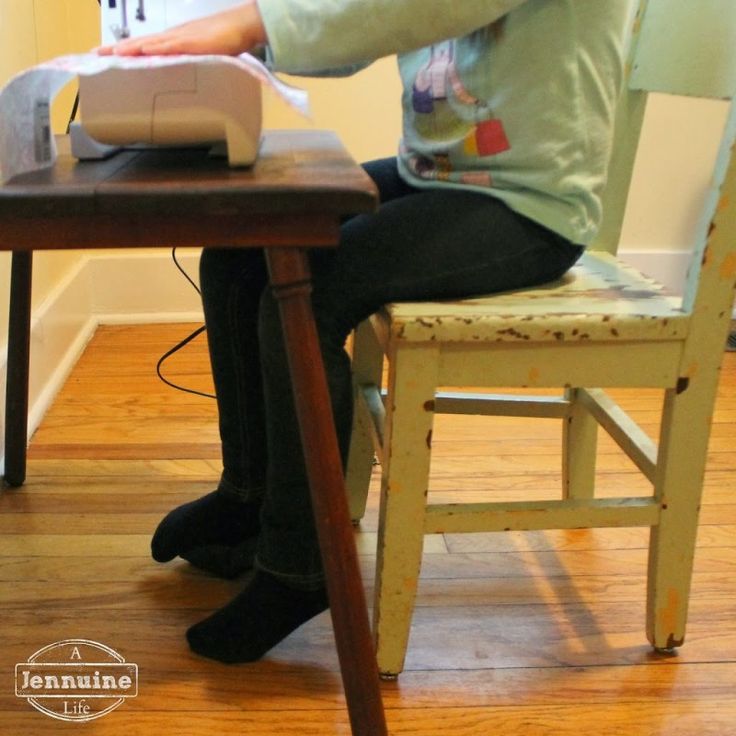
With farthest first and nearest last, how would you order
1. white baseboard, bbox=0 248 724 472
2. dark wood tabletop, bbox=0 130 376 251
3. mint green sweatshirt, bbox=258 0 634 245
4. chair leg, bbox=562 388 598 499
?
white baseboard, bbox=0 248 724 472 < chair leg, bbox=562 388 598 499 < mint green sweatshirt, bbox=258 0 634 245 < dark wood tabletop, bbox=0 130 376 251

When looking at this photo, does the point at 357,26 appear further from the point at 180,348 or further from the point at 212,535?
the point at 180,348

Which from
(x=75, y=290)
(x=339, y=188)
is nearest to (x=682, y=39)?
(x=339, y=188)

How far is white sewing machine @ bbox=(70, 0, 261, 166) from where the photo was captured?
0.71 metres

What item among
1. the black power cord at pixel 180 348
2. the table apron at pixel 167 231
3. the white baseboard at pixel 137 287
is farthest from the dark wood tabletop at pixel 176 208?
the white baseboard at pixel 137 287

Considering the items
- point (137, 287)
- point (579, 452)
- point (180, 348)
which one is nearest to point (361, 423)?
point (579, 452)

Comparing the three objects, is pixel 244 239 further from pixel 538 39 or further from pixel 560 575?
pixel 560 575

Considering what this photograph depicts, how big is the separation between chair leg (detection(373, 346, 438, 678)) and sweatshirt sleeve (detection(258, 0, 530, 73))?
26 cm

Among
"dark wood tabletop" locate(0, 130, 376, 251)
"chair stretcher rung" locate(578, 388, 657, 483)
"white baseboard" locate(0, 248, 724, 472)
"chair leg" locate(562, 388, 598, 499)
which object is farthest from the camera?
"white baseboard" locate(0, 248, 724, 472)

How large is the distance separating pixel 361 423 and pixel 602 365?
1.33ft

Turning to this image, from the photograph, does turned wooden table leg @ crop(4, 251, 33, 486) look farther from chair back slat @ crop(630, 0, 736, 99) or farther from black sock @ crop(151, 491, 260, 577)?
chair back slat @ crop(630, 0, 736, 99)

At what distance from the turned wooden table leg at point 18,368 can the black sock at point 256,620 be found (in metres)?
0.49

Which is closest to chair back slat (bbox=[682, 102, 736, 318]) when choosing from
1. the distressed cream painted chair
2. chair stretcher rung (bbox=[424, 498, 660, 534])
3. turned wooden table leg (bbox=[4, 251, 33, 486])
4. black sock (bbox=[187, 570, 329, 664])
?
the distressed cream painted chair

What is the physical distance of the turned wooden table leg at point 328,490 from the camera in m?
0.69

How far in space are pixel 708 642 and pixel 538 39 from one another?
2.21 feet
